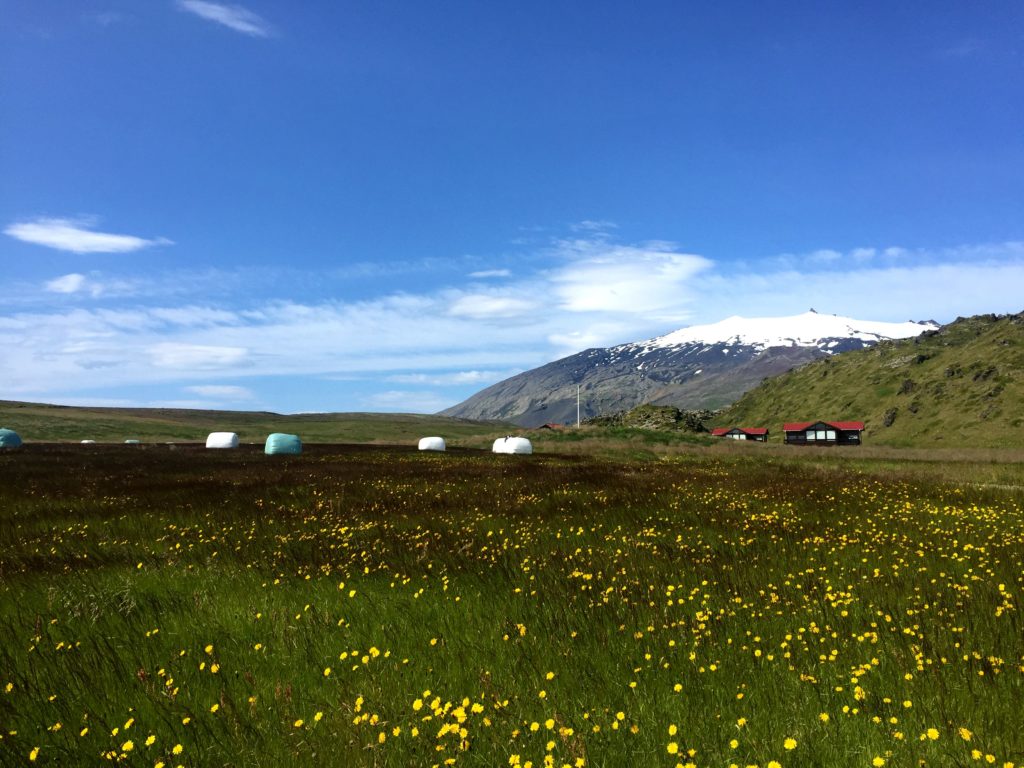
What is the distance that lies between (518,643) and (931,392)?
172m

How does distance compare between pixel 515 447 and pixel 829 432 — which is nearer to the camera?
pixel 515 447

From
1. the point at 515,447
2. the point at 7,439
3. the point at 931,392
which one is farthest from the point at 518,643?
the point at 931,392

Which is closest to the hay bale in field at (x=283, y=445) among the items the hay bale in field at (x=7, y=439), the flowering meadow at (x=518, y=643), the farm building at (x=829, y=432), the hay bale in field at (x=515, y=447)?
the hay bale in field at (x=515, y=447)

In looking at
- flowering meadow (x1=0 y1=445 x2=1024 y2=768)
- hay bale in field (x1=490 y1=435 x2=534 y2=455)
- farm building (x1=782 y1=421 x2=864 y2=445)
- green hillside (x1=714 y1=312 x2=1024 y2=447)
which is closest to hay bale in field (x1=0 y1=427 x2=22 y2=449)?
hay bale in field (x1=490 y1=435 x2=534 y2=455)

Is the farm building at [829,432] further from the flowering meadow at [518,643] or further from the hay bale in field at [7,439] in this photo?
the hay bale in field at [7,439]

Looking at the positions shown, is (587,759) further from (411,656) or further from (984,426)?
(984,426)

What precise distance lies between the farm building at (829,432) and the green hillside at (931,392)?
16.4ft

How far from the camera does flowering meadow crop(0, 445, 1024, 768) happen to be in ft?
14.1

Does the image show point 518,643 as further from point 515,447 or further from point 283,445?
point 515,447

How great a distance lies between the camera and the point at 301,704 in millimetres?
5059

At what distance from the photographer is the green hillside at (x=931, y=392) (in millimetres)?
122562

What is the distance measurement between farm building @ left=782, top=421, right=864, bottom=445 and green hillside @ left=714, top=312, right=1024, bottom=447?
4.99m

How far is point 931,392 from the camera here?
478 ft

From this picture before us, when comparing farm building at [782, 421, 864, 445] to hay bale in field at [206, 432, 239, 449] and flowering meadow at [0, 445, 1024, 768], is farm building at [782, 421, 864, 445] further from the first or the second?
flowering meadow at [0, 445, 1024, 768]
